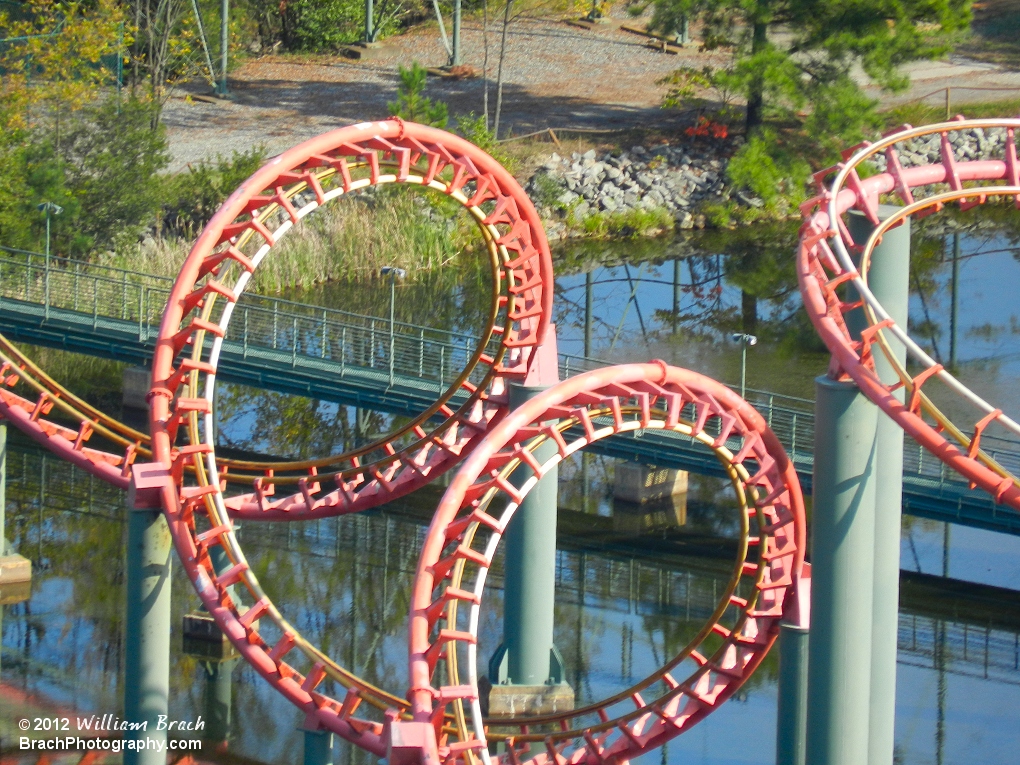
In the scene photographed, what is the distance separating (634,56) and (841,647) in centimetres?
4091

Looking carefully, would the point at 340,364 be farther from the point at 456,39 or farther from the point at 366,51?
the point at 366,51

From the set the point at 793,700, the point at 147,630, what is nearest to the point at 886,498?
the point at 793,700

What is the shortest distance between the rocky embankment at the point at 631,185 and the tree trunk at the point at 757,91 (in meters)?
1.28

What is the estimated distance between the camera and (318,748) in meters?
15.5

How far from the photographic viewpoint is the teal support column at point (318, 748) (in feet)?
50.6

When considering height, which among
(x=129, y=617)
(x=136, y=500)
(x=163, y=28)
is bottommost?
(x=129, y=617)

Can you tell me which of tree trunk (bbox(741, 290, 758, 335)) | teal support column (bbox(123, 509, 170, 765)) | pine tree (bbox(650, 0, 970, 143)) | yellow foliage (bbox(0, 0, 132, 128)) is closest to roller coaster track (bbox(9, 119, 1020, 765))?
teal support column (bbox(123, 509, 170, 765))

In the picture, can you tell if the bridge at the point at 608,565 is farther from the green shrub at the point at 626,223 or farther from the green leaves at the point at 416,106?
the green shrub at the point at 626,223

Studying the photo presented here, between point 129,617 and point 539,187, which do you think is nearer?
point 129,617

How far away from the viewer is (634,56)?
5216 centimetres

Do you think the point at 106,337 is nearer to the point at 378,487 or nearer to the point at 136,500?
the point at 378,487

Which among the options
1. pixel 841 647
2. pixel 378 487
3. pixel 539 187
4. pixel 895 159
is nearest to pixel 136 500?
pixel 378 487

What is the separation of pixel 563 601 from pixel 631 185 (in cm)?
2345

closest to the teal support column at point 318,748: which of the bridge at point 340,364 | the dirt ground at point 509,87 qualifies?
the bridge at point 340,364
